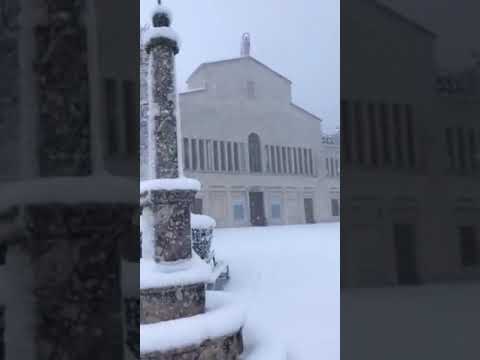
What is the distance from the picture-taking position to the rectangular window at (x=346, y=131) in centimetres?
71

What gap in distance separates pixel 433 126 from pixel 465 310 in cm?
30

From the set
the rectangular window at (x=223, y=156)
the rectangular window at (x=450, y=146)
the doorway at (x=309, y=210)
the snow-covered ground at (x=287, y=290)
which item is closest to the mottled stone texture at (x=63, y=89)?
the rectangular window at (x=450, y=146)

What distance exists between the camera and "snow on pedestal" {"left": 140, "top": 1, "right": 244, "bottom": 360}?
7.62 ft

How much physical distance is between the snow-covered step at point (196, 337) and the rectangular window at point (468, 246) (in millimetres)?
1869

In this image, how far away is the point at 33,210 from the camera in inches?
22.1

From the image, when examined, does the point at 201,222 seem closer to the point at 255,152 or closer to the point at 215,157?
the point at 215,157

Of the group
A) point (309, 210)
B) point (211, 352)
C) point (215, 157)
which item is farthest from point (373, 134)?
point (309, 210)

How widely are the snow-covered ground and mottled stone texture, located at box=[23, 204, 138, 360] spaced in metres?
0.79

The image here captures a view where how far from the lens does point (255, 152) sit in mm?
16844

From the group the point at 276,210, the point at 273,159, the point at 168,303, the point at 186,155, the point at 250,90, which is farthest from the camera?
the point at 273,159

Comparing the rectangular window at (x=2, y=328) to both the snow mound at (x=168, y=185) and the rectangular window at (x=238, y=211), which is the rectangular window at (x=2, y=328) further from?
the rectangular window at (x=238, y=211)

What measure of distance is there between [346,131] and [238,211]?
14640 mm

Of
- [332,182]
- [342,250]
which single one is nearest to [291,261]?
[342,250]

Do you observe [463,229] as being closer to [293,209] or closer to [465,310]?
[465,310]
